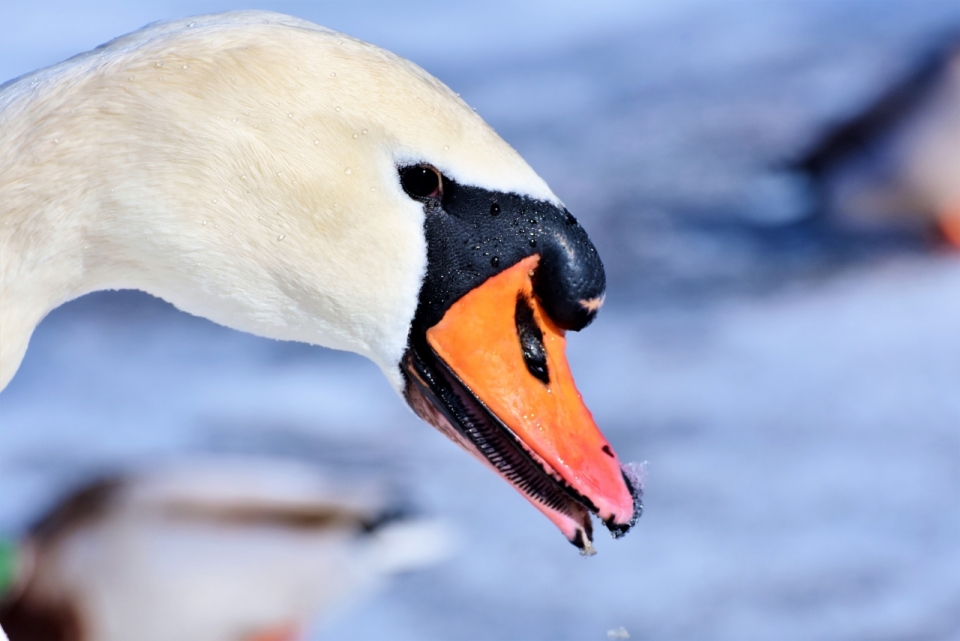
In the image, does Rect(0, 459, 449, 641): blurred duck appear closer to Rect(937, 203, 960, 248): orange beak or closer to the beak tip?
the beak tip

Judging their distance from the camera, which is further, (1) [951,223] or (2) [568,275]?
(1) [951,223]

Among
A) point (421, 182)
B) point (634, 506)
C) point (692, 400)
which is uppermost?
point (421, 182)

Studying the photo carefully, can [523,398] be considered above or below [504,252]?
below

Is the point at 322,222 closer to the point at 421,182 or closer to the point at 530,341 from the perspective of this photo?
the point at 421,182

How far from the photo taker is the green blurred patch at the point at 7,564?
1.97 metres

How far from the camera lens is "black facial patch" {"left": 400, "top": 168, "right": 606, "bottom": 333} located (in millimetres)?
861

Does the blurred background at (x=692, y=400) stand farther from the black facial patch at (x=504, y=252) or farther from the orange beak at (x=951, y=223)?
the black facial patch at (x=504, y=252)

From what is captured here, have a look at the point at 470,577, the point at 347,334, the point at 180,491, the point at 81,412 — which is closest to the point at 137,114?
the point at 347,334

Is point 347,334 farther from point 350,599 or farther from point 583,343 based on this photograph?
point 583,343

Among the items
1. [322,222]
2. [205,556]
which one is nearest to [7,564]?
[205,556]

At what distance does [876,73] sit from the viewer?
4.82 m

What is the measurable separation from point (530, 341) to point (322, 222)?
20cm

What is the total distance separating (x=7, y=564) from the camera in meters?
2.03

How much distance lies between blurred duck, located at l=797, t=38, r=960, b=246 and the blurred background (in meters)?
0.02
